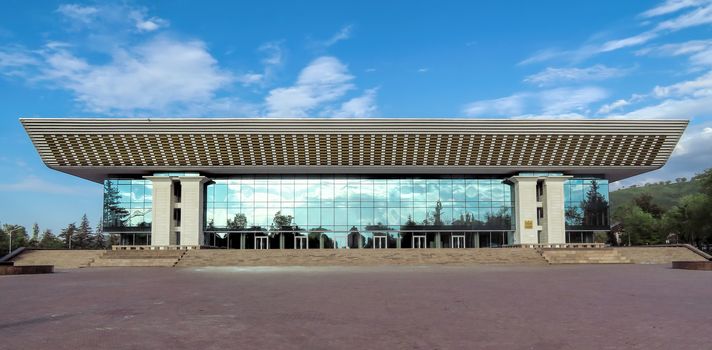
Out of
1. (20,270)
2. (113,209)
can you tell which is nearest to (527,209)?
(113,209)

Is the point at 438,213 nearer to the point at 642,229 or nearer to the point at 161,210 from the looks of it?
the point at 161,210

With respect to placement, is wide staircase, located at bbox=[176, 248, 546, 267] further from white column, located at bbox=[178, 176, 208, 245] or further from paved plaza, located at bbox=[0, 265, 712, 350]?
paved plaza, located at bbox=[0, 265, 712, 350]

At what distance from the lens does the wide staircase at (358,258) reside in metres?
39.9

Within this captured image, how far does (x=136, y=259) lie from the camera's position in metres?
39.8

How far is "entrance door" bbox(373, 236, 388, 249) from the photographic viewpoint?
52.8m

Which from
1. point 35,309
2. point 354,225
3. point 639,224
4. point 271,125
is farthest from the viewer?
point 639,224

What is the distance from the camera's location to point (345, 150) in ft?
160

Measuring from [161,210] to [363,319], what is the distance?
1753 inches

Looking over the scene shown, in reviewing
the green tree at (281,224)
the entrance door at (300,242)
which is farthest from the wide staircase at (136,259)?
the entrance door at (300,242)

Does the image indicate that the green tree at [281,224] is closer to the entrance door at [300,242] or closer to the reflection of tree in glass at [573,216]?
the entrance door at [300,242]

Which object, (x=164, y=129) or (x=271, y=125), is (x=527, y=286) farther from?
(x=164, y=129)

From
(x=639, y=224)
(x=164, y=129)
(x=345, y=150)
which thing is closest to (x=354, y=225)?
(x=345, y=150)

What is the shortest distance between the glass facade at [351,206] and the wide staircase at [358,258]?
1086 cm

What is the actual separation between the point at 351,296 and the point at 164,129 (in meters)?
36.1
